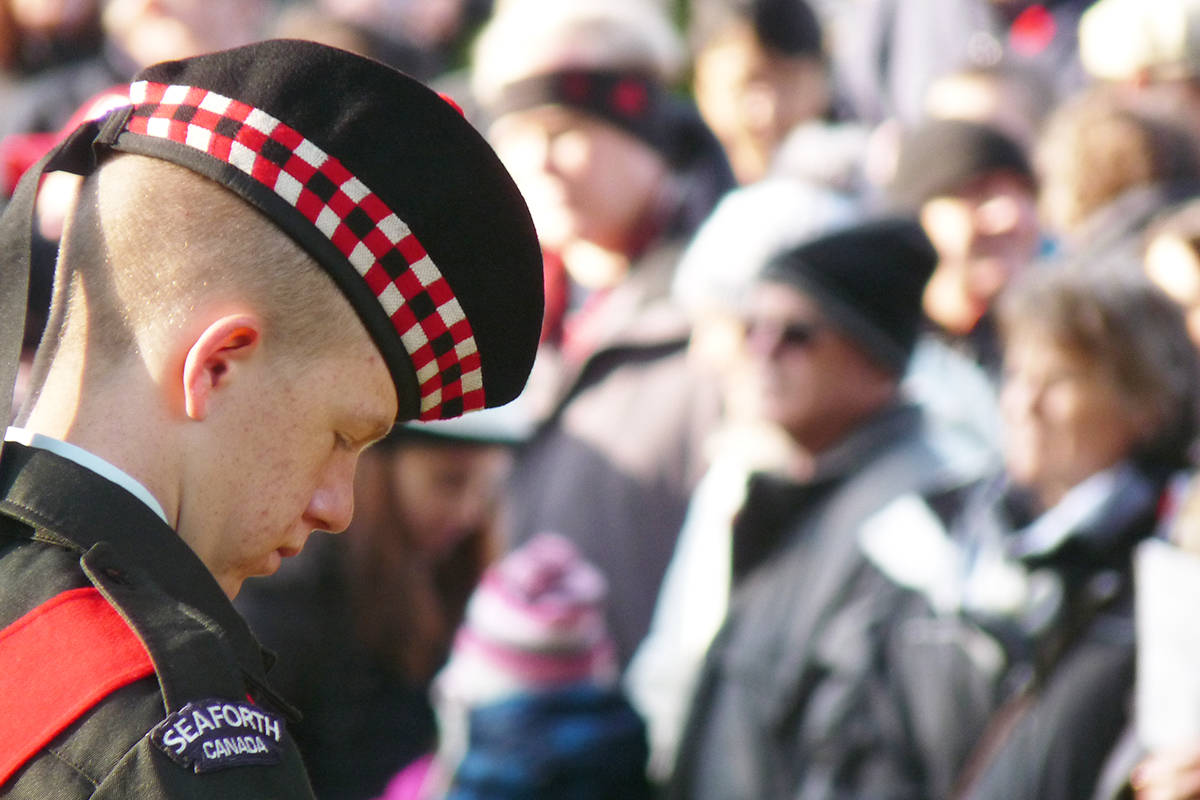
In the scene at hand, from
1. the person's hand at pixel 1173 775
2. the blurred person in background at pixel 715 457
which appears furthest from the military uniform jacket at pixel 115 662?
the blurred person in background at pixel 715 457

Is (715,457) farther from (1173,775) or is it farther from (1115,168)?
(1173,775)

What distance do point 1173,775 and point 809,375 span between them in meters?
1.45

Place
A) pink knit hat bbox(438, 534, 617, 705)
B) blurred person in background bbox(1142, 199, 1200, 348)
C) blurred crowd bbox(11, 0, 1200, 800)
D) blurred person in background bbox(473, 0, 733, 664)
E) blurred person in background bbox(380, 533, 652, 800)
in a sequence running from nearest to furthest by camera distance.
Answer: blurred crowd bbox(11, 0, 1200, 800) → blurred person in background bbox(380, 533, 652, 800) → pink knit hat bbox(438, 534, 617, 705) → blurred person in background bbox(1142, 199, 1200, 348) → blurred person in background bbox(473, 0, 733, 664)

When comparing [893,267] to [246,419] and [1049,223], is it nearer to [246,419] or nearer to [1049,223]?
[1049,223]

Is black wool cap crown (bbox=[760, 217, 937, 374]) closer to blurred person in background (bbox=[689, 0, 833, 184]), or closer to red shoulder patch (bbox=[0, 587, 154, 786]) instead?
blurred person in background (bbox=[689, 0, 833, 184])

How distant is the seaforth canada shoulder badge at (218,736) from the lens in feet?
4.28

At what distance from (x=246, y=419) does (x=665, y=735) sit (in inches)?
94.7

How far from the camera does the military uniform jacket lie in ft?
4.30

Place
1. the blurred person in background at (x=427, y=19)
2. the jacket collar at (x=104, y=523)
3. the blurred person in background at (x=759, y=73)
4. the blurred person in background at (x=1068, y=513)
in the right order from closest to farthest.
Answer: the jacket collar at (x=104, y=523) → the blurred person in background at (x=1068, y=513) → the blurred person in background at (x=759, y=73) → the blurred person in background at (x=427, y=19)

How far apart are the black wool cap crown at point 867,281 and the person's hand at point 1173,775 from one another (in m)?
1.39

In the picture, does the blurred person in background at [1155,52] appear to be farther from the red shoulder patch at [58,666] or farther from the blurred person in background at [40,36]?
the blurred person in background at [40,36]

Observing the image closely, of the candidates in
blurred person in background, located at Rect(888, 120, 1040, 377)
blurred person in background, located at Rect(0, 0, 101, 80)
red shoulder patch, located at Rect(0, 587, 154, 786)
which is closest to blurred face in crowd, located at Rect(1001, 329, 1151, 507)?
blurred person in background, located at Rect(888, 120, 1040, 377)

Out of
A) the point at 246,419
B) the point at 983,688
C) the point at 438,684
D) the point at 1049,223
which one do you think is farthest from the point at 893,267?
the point at 246,419

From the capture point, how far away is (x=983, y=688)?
10.1 feet
